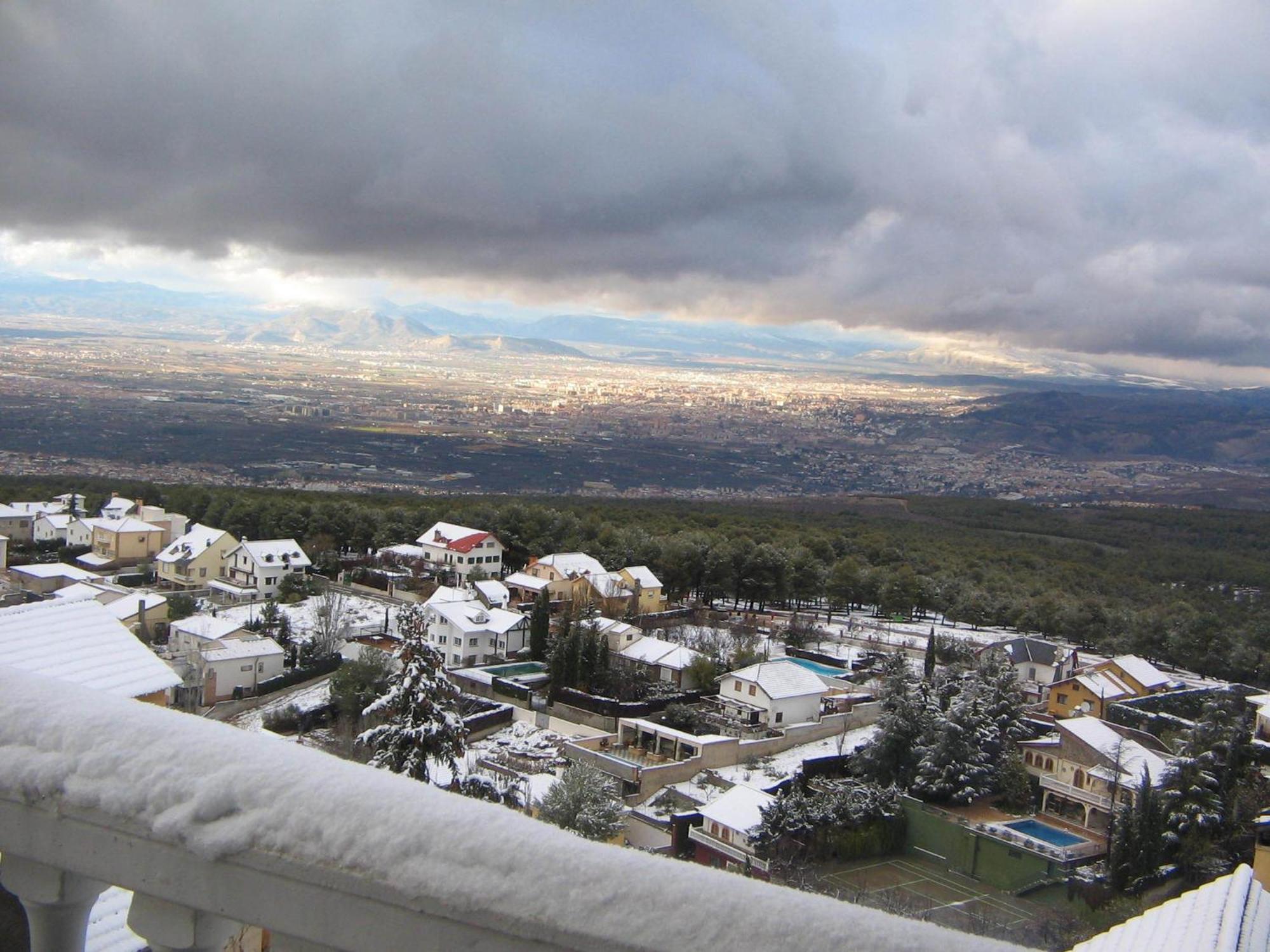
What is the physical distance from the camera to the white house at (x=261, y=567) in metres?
29.4

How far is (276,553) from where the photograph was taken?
98.2 ft

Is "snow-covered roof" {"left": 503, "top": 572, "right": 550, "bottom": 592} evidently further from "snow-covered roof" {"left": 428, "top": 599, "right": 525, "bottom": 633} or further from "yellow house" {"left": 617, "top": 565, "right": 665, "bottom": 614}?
"snow-covered roof" {"left": 428, "top": 599, "right": 525, "bottom": 633}

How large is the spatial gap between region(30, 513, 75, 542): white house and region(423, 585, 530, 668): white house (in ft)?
54.1

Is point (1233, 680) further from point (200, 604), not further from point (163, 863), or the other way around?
point (163, 863)

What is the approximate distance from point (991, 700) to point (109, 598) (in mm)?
20079

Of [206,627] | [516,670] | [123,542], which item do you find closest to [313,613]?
[206,627]

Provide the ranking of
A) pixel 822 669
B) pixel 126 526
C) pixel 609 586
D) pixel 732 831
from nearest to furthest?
1. pixel 732 831
2. pixel 822 669
3. pixel 609 586
4. pixel 126 526

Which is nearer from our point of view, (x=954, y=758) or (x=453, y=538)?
(x=954, y=758)

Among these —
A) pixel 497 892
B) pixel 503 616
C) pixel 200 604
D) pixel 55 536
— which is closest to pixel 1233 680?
pixel 503 616

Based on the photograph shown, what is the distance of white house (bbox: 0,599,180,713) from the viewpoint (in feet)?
16.5

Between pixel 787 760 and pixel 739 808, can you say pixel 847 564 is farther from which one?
pixel 739 808

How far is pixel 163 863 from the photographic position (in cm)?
143

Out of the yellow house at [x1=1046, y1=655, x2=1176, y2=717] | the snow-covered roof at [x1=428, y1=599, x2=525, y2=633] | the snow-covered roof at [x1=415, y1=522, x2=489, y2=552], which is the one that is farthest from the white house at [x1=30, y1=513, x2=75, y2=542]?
the yellow house at [x1=1046, y1=655, x2=1176, y2=717]

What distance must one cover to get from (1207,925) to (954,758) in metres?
14.2
